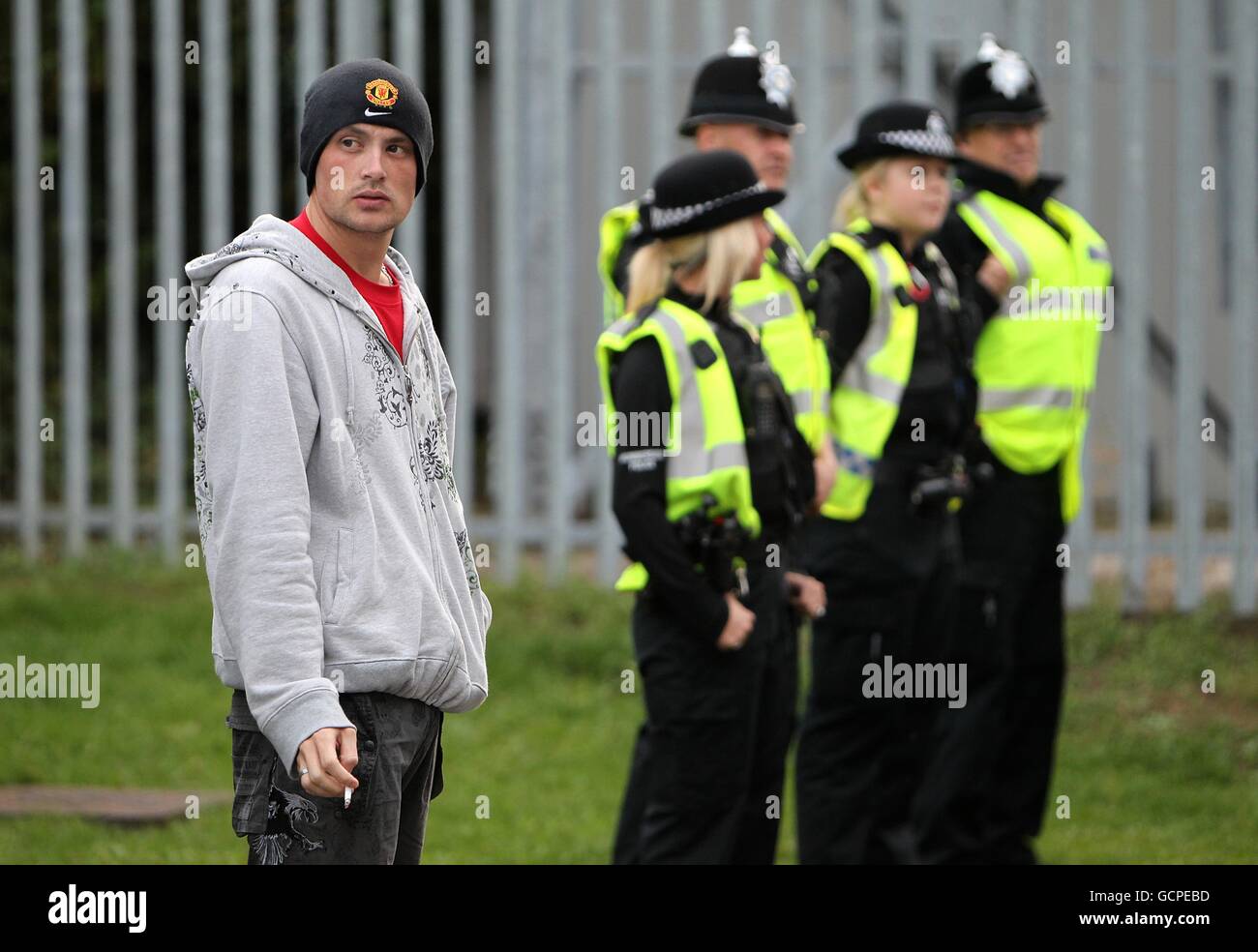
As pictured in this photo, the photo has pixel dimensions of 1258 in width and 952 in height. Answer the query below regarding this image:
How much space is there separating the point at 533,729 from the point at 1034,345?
2.75 metres

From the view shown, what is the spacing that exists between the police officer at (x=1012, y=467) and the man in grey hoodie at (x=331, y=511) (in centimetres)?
267

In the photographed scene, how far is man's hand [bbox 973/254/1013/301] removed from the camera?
566cm

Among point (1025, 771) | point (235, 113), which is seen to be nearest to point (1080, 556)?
point (1025, 771)

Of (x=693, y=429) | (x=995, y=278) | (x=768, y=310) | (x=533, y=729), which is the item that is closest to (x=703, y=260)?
(x=693, y=429)

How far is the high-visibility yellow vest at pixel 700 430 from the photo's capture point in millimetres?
4348

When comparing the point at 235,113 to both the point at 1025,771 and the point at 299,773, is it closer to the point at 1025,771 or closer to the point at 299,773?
the point at 1025,771

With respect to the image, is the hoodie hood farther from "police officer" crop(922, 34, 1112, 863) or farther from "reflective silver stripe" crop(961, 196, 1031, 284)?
"reflective silver stripe" crop(961, 196, 1031, 284)

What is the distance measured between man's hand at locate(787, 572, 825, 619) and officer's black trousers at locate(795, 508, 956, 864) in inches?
16.4

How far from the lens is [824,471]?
16.1 feet

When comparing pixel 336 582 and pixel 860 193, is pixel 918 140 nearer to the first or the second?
pixel 860 193

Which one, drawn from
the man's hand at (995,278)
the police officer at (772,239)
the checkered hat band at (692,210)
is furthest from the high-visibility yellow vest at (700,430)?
the man's hand at (995,278)

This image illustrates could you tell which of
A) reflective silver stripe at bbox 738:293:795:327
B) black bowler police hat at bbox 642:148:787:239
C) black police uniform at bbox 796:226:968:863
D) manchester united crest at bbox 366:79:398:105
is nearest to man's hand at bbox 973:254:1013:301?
black police uniform at bbox 796:226:968:863

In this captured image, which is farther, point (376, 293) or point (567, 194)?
point (567, 194)

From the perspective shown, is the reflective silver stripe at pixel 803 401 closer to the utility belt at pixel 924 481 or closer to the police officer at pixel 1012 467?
the utility belt at pixel 924 481
